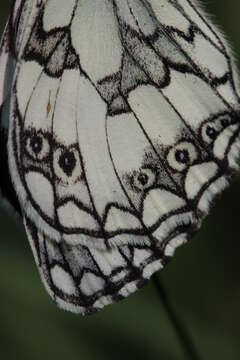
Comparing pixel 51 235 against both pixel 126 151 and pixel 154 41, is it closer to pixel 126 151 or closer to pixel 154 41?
pixel 126 151

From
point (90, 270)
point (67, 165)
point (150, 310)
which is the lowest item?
point (150, 310)

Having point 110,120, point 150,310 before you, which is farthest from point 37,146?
point 150,310

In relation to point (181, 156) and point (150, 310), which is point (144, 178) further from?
point (150, 310)

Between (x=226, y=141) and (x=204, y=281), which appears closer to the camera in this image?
(x=226, y=141)

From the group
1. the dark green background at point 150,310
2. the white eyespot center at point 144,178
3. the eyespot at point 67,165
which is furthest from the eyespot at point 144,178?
the dark green background at point 150,310

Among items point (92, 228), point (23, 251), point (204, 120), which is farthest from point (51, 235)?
point (23, 251)

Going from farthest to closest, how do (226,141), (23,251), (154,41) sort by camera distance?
(23,251) → (154,41) → (226,141)

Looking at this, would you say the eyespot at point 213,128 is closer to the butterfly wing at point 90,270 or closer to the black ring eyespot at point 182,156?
the black ring eyespot at point 182,156
